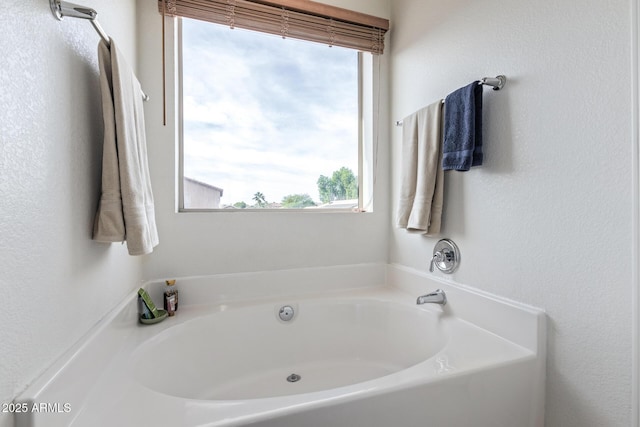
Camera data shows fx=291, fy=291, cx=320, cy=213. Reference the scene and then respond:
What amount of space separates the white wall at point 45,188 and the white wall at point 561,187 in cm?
150

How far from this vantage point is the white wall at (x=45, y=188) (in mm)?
596

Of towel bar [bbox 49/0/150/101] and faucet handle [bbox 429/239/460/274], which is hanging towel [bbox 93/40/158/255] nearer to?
towel bar [bbox 49/0/150/101]

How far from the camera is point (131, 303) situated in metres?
1.30

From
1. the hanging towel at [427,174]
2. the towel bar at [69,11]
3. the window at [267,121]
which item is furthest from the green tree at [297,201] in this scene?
the towel bar at [69,11]

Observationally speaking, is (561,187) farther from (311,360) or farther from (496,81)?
(311,360)

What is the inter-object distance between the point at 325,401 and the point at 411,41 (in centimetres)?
192

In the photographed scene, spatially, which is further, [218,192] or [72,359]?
[218,192]

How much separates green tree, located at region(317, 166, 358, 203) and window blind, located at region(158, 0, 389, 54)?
0.83 metres

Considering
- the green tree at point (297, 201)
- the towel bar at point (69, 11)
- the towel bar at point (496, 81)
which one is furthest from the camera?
the green tree at point (297, 201)

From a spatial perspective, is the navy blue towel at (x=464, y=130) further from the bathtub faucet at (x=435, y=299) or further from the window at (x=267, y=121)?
the window at (x=267, y=121)

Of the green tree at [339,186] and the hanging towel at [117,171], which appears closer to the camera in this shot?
the hanging towel at [117,171]

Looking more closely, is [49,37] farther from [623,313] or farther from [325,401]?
[623,313]

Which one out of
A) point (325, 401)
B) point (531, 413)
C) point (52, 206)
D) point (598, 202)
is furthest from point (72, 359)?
point (598, 202)

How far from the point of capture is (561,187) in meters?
0.99
